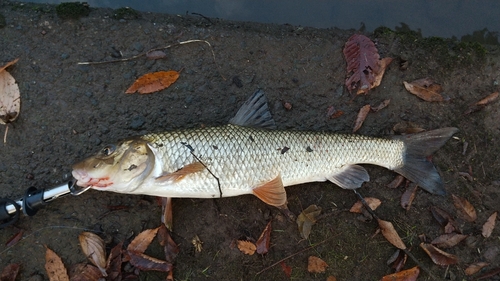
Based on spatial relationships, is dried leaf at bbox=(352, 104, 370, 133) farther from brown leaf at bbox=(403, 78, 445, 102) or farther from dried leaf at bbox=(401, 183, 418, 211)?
dried leaf at bbox=(401, 183, 418, 211)

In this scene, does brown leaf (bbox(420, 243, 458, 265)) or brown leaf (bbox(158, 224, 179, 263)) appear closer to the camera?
brown leaf (bbox(158, 224, 179, 263))

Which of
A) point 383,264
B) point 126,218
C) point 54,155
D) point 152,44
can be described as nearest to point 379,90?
point 383,264

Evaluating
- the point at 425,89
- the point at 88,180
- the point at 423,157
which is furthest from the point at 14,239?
the point at 425,89

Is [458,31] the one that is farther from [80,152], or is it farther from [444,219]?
[80,152]

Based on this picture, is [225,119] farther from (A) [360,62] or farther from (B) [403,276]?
(B) [403,276]

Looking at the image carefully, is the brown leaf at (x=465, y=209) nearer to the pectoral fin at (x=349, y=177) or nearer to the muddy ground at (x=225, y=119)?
the muddy ground at (x=225, y=119)

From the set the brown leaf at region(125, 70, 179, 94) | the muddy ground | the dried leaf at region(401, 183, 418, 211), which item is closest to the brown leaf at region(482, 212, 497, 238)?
the muddy ground
